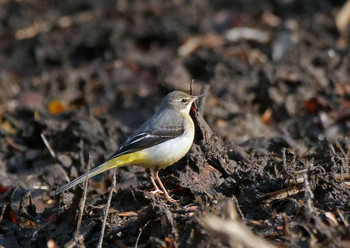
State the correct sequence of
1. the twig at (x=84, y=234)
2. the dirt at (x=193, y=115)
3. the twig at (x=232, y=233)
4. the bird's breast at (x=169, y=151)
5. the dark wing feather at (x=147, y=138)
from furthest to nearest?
1. the dark wing feather at (x=147, y=138)
2. the bird's breast at (x=169, y=151)
3. the dirt at (x=193, y=115)
4. the twig at (x=84, y=234)
5. the twig at (x=232, y=233)

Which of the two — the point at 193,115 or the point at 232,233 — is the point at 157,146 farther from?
the point at 232,233

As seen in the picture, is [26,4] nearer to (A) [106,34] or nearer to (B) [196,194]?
(A) [106,34]

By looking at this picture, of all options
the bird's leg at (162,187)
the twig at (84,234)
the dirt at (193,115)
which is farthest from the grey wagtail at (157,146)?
the twig at (84,234)

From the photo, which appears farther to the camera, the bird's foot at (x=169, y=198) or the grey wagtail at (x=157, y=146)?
the grey wagtail at (x=157, y=146)

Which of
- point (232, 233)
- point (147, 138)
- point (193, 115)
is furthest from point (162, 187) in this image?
point (232, 233)

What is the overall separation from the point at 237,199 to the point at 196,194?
1.53 feet

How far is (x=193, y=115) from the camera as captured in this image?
7.87 m

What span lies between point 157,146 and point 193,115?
86 cm

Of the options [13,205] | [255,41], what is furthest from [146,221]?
[255,41]

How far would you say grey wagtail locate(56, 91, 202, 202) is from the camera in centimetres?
694

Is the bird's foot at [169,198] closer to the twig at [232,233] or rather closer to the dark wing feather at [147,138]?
the dark wing feather at [147,138]

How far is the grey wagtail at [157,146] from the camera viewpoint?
6.94 m

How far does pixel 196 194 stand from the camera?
635 centimetres

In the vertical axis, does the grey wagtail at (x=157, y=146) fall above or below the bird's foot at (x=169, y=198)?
above
